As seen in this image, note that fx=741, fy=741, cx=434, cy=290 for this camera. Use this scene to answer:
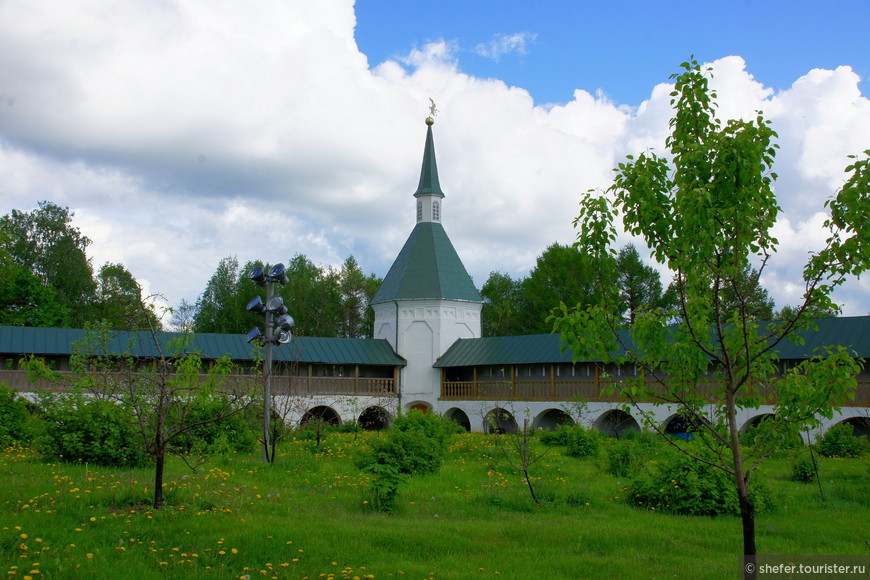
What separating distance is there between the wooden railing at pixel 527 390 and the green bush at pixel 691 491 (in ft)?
40.9

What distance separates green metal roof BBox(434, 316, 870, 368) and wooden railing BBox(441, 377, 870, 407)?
837mm

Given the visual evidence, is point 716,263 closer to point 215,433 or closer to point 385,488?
point 385,488

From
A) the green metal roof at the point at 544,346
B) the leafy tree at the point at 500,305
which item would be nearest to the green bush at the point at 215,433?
the green metal roof at the point at 544,346

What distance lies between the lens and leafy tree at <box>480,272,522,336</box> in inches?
1892

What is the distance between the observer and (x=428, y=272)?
3170 centimetres

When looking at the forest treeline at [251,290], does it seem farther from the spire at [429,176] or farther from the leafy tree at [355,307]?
the spire at [429,176]

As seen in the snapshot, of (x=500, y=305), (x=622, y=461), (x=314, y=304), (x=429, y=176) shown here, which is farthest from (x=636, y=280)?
(x=622, y=461)

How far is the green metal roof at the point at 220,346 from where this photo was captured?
24250mm

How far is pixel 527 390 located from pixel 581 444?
31.5 feet

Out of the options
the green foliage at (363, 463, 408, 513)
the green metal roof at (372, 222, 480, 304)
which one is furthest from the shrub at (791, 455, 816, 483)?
the green metal roof at (372, 222, 480, 304)

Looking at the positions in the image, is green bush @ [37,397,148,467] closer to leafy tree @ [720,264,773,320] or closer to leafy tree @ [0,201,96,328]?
leafy tree @ [720,264,773,320]

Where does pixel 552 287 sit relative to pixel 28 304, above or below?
above

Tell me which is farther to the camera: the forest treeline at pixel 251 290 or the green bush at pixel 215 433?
the forest treeline at pixel 251 290

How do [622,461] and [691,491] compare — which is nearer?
[691,491]
